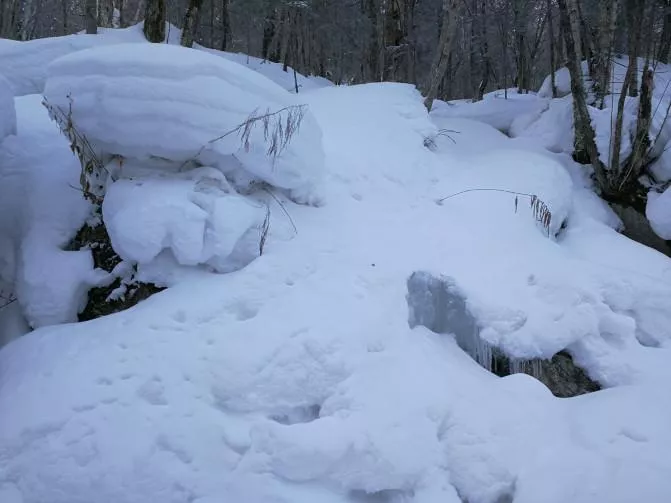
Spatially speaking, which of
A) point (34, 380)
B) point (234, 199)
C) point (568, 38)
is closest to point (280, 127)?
point (234, 199)

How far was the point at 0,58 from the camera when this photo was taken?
5562mm

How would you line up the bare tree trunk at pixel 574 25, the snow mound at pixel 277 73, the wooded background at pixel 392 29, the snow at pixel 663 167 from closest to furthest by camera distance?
the snow at pixel 663 167
the bare tree trunk at pixel 574 25
the wooded background at pixel 392 29
the snow mound at pixel 277 73

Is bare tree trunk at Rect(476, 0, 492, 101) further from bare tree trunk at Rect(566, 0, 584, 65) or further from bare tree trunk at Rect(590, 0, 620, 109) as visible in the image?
bare tree trunk at Rect(566, 0, 584, 65)

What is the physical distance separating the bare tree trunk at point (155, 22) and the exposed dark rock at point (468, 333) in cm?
639

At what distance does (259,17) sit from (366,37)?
277 cm

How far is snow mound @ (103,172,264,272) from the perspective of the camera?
358 cm

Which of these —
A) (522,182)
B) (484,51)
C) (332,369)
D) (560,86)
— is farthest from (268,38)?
(332,369)

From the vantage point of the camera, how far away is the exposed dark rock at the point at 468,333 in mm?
3818

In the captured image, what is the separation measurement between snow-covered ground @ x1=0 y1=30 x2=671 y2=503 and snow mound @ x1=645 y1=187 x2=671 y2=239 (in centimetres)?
70

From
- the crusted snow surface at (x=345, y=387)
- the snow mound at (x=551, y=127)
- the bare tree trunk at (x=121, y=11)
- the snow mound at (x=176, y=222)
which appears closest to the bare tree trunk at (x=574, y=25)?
the snow mound at (x=551, y=127)

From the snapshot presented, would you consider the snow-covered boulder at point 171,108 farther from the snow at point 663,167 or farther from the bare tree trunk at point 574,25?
the snow at point 663,167

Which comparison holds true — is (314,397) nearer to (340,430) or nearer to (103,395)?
(340,430)

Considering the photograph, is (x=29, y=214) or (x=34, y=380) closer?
(x=34, y=380)

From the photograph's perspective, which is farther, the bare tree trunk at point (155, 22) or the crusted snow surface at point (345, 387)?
the bare tree trunk at point (155, 22)
